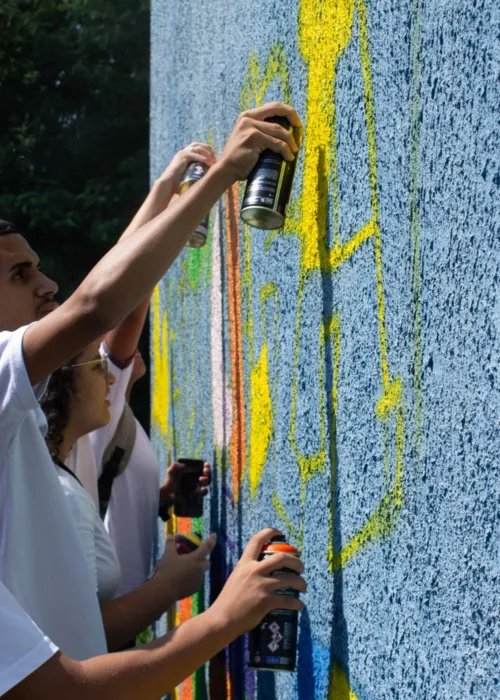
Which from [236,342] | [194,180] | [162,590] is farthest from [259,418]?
[194,180]

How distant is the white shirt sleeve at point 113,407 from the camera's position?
3.09 m

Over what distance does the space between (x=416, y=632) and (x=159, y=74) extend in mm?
4535

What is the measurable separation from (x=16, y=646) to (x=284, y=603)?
57cm

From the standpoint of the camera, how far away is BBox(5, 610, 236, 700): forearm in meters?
1.58

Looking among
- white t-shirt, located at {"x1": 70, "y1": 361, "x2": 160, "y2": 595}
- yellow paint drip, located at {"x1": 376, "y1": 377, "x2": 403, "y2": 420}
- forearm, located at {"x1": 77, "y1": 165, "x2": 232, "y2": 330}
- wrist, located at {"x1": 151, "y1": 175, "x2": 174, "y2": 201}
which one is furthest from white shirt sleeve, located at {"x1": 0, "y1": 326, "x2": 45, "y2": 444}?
white t-shirt, located at {"x1": 70, "y1": 361, "x2": 160, "y2": 595}

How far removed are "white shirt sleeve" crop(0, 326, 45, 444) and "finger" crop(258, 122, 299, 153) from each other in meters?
0.59

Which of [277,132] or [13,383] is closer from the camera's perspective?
[13,383]

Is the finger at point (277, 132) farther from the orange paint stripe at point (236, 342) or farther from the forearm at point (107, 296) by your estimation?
the orange paint stripe at point (236, 342)

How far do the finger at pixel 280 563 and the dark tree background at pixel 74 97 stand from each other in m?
9.87

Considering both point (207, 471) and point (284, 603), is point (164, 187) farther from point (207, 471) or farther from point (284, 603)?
point (284, 603)

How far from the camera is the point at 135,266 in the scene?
70.8 inches

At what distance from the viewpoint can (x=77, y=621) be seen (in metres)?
2.04

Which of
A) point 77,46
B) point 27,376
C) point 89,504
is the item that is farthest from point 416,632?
point 77,46

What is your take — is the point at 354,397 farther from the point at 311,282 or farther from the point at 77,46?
the point at 77,46
